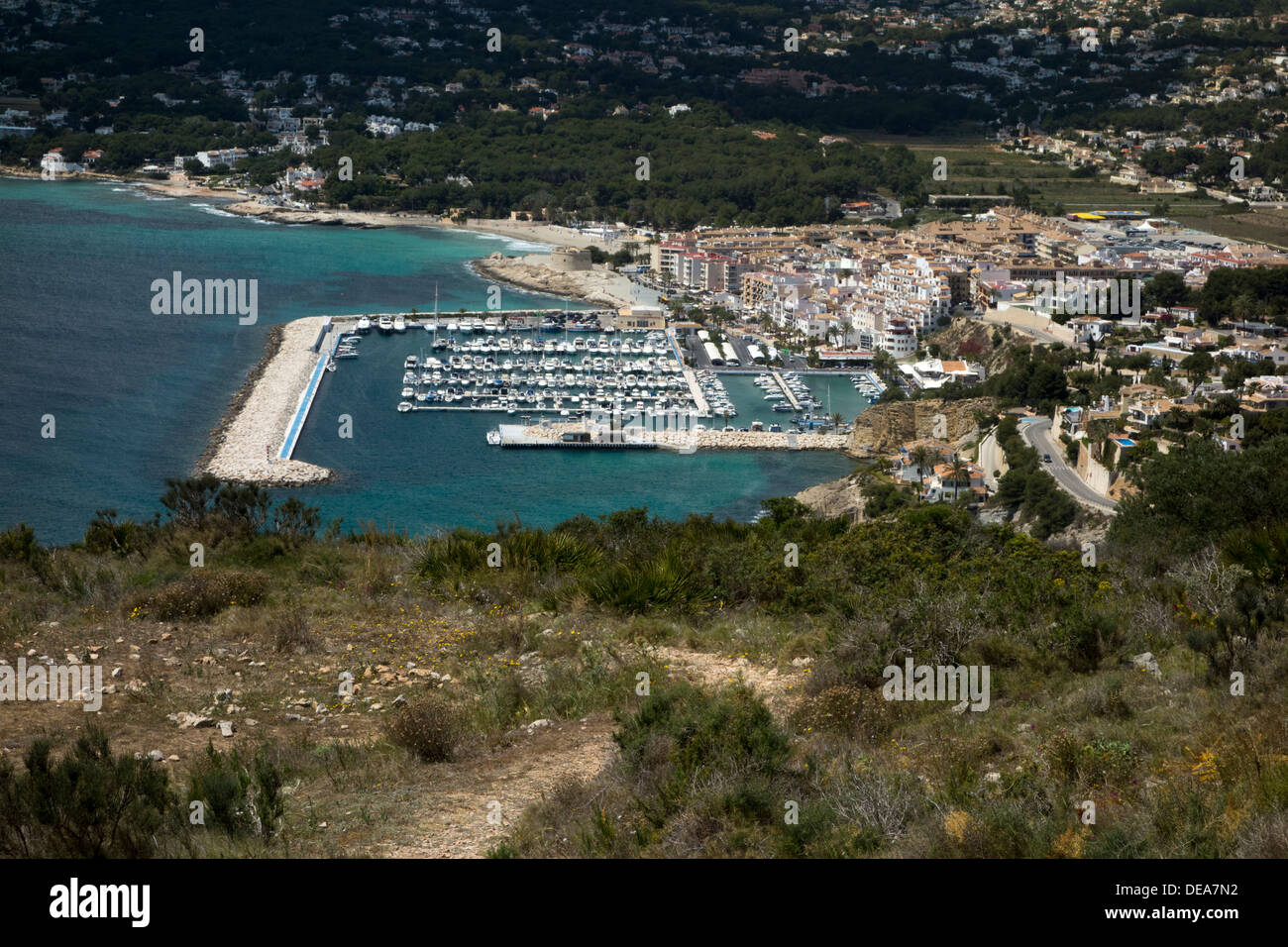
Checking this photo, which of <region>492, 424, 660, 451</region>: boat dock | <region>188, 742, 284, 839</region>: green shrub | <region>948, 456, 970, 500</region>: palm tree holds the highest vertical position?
<region>188, 742, 284, 839</region>: green shrub

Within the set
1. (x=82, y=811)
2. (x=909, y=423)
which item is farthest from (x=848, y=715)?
(x=909, y=423)

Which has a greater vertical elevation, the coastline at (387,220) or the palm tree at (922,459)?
the coastline at (387,220)

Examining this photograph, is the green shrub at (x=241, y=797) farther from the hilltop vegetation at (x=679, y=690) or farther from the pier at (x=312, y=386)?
the pier at (x=312, y=386)

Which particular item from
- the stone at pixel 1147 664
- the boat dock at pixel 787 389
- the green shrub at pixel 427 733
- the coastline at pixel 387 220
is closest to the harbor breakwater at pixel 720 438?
the boat dock at pixel 787 389

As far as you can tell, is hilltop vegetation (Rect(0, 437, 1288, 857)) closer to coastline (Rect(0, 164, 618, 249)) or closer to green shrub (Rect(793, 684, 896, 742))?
green shrub (Rect(793, 684, 896, 742))

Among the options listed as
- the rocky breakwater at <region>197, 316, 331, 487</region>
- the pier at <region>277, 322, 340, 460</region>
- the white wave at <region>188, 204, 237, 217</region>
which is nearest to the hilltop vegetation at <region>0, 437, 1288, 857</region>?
the rocky breakwater at <region>197, 316, 331, 487</region>
